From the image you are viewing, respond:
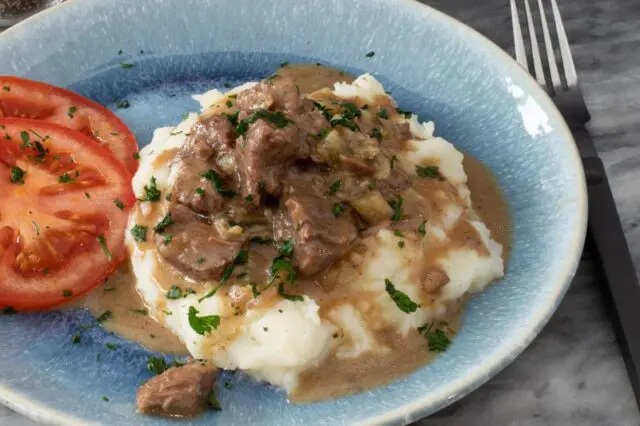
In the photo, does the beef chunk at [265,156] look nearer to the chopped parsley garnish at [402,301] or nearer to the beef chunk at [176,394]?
the chopped parsley garnish at [402,301]

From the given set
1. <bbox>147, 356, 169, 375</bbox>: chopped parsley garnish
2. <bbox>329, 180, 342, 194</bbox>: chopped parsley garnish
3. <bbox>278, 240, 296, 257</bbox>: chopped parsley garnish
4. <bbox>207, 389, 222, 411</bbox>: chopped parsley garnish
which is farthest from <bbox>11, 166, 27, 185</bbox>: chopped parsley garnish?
<bbox>329, 180, 342, 194</bbox>: chopped parsley garnish

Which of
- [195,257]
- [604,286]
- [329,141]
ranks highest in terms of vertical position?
[329,141]

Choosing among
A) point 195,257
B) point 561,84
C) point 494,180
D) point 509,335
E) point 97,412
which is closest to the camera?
point 97,412

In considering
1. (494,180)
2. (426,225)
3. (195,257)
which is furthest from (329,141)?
(494,180)

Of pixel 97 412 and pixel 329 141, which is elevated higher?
pixel 329 141

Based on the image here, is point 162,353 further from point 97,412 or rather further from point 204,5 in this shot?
point 204,5
